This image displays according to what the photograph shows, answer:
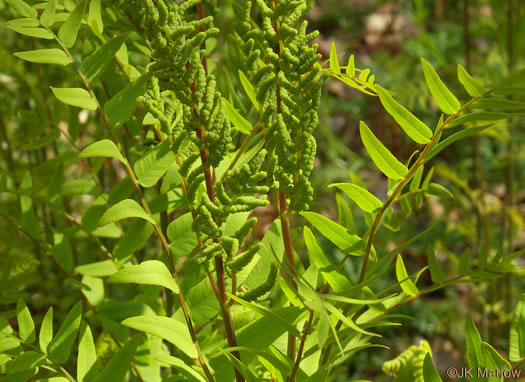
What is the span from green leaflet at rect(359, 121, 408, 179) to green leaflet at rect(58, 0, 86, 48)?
0.27m

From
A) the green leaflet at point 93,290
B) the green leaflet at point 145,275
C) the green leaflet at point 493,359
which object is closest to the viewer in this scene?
the green leaflet at point 145,275

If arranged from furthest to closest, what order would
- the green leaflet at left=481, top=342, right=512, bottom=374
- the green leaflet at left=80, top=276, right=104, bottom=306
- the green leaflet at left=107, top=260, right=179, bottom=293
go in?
1. the green leaflet at left=80, top=276, right=104, bottom=306
2. the green leaflet at left=481, top=342, right=512, bottom=374
3. the green leaflet at left=107, top=260, right=179, bottom=293

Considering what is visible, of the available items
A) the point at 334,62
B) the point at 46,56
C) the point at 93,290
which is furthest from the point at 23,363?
the point at 334,62

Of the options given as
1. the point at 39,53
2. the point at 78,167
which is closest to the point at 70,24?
the point at 39,53

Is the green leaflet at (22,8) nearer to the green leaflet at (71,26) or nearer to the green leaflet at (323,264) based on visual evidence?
the green leaflet at (71,26)

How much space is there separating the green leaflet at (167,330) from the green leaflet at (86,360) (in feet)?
0.42

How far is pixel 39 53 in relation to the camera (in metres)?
0.51

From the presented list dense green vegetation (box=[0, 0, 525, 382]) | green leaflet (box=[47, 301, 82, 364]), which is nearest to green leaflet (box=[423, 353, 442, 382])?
dense green vegetation (box=[0, 0, 525, 382])

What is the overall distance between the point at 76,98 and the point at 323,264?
255 millimetres

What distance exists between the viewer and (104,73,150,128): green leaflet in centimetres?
55

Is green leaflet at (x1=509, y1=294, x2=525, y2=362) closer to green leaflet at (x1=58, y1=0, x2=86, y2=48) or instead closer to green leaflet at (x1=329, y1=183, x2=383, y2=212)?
green leaflet at (x1=329, y1=183, x2=383, y2=212)

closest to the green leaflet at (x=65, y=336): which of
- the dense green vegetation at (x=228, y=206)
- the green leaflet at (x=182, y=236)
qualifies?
the dense green vegetation at (x=228, y=206)

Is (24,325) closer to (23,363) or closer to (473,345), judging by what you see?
(23,363)

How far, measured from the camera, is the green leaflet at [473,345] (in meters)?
0.56
